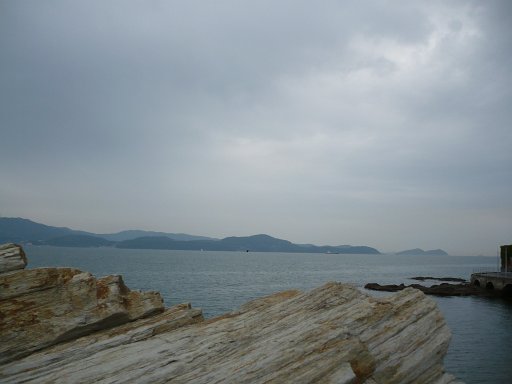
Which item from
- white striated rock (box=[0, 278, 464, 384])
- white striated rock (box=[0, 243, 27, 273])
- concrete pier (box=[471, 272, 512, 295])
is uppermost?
white striated rock (box=[0, 243, 27, 273])

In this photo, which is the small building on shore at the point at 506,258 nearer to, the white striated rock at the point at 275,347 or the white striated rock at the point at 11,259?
the white striated rock at the point at 275,347

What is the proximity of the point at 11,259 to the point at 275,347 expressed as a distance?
14.0 metres

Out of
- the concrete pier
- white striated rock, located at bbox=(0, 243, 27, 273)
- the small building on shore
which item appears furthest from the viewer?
the small building on shore

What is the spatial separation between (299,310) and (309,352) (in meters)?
3.54

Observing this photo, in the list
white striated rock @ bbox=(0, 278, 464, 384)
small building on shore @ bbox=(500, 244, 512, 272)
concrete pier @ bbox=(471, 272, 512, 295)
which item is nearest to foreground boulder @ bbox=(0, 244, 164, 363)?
white striated rock @ bbox=(0, 278, 464, 384)

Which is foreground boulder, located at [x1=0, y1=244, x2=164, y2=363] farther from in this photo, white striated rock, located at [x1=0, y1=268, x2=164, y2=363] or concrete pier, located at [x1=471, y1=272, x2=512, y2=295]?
concrete pier, located at [x1=471, y1=272, x2=512, y2=295]

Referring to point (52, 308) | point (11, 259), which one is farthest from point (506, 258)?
point (11, 259)

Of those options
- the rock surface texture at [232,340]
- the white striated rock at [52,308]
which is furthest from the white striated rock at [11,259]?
the rock surface texture at [232,340]

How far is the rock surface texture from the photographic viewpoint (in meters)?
14.0

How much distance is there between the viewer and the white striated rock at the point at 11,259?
58.8 ft

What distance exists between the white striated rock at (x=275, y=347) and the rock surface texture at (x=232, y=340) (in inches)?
1.9

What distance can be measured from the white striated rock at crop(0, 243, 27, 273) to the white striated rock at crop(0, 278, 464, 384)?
15.2 ft

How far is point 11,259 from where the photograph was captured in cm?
1817

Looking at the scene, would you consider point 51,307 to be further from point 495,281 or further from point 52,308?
point 495,281
